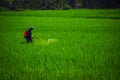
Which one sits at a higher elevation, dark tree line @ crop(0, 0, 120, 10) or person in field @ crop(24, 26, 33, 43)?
person in field @ crop(24, 26, 33, 43)

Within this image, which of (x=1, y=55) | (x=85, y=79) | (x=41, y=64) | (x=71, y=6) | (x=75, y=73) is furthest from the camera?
(x=71, y=6)

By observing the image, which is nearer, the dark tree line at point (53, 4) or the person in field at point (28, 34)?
the person in field at point (28, 34)

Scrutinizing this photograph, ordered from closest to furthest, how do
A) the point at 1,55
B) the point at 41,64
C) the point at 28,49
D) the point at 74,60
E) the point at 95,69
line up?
the point at 95,69, the point at 41,64, the point at 74,60, the point at 1,55, the point at 28,49

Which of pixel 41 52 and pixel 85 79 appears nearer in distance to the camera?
pixel 85 79

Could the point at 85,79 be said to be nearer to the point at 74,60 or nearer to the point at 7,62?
the point at 74,60

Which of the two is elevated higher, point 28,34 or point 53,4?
point 28,34

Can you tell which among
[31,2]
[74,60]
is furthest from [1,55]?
[31,2]

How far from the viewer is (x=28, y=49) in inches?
266

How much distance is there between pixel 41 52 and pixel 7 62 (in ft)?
4.44

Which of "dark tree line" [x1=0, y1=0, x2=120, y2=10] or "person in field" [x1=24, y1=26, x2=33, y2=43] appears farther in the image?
"dark tree line" [x1=0, y1=0, x2=120, y2=10]

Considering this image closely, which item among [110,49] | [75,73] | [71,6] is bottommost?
[71,6]

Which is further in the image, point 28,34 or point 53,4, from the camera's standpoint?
point 53,4

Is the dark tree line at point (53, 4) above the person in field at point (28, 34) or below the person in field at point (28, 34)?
below

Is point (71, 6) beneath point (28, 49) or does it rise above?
beneath
